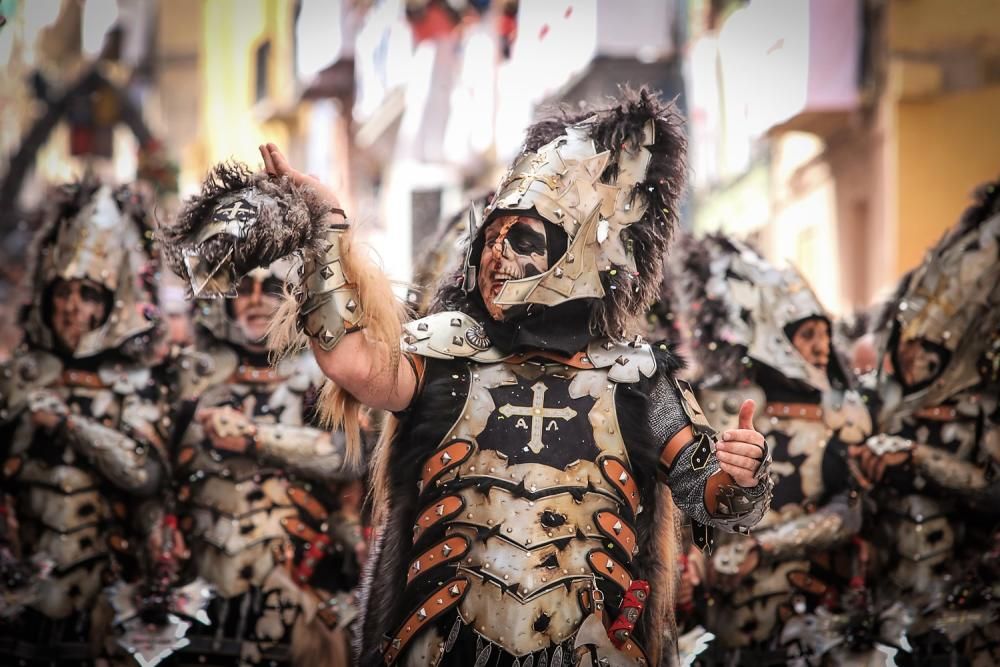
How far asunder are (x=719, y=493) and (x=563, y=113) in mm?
1331

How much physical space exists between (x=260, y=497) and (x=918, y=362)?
319 cm

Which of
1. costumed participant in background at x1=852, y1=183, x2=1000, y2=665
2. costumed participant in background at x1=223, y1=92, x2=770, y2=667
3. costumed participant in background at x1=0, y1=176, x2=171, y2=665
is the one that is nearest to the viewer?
costumed participant in background at x1=223, y1=92, x2=770, y2=667

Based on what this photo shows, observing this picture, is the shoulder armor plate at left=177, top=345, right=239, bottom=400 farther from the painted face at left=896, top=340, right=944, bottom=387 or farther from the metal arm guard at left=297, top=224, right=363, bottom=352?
the metal arm guard at left=297, top=224, right=363, bottom=352

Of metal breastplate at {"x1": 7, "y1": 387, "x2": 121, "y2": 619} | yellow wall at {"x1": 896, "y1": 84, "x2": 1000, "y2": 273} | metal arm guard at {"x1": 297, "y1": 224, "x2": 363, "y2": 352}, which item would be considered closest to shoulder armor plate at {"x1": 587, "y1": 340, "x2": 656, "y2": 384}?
metal arm guard at {"x1": 297, "y1": 224, "x2": 363, "y2": 352}

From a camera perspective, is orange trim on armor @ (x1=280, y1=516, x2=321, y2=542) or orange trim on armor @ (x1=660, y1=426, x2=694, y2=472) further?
orange trim on armor @ (x1=280, y1=516, x2=321, y2=542)

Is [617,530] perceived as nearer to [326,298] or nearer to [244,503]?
[326,298]

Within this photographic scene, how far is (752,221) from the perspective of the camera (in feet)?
74.3

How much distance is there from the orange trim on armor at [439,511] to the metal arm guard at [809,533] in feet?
9.02

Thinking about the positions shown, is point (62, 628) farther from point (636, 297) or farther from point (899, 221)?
point (899, 221)

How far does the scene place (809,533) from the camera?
6.71 meters

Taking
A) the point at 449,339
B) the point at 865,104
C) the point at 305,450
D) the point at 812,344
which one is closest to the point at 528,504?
the point at 449,339

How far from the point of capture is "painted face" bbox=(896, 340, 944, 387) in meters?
7.04

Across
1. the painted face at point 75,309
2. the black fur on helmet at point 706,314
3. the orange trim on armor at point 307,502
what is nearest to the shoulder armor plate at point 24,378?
the painted face at point 75,309

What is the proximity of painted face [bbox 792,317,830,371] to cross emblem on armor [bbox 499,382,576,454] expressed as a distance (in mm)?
3123
